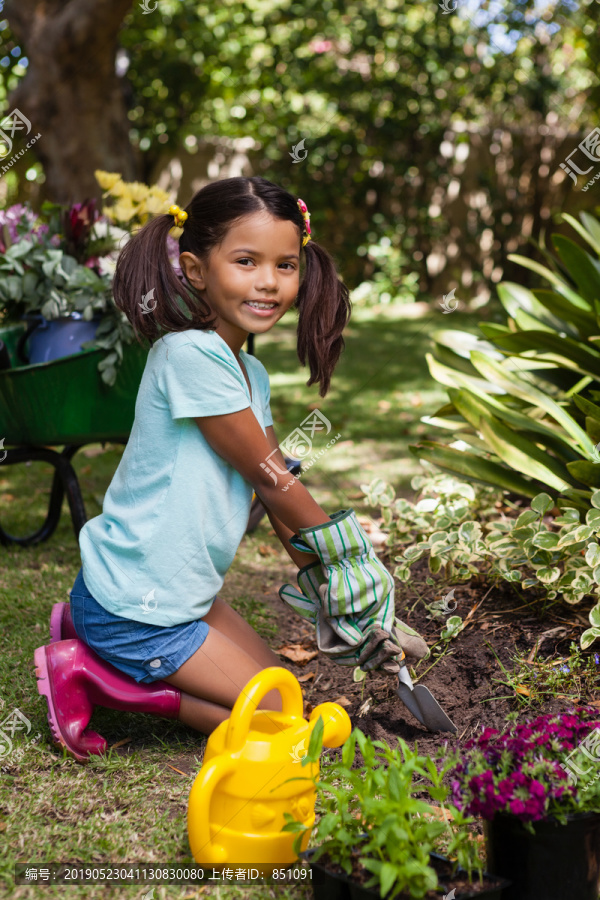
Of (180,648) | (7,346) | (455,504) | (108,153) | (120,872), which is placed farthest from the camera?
(108,153)

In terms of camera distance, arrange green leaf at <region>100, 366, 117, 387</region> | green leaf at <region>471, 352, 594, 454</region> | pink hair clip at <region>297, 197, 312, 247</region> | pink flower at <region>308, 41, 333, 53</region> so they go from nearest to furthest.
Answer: pink hair clip at <region>297, 197, 312, 247</region>, green leaf at <region>471, 352, 594, 454</region>, green leaf at <region>100, 366, 117, 387</region>, pink flower at <region>308, 41, 333, 53</region>

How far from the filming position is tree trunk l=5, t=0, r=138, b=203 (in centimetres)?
598

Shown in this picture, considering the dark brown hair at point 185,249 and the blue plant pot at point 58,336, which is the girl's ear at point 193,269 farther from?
the blue plant pot at point 58,336

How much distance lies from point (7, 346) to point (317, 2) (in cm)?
701

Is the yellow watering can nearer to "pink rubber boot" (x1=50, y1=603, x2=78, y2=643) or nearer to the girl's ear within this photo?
"pink rubber boot" (x1=50, y1=603, x2=78, y2=643)

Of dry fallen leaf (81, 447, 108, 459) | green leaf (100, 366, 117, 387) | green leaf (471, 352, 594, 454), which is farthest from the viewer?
dry fallen leaf (81, 447, 108, 459)

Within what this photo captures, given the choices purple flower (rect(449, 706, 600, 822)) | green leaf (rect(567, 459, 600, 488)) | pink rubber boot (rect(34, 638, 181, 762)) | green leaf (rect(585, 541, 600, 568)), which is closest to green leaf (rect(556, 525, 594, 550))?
green leaf (rect(585, 541, 600, 568))

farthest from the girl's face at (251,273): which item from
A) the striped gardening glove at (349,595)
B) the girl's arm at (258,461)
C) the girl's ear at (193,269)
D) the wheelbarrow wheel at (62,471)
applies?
the wheelbarrow wheel at (62,471)

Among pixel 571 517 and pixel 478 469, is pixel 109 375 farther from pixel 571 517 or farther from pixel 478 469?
pixel 571 517

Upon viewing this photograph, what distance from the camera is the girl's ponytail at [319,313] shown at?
6.83 ft

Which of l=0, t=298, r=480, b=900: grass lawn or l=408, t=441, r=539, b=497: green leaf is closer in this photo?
l=0, t=298, r=480, b=900: grass lawn

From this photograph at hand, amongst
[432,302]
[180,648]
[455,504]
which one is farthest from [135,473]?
[432,302]

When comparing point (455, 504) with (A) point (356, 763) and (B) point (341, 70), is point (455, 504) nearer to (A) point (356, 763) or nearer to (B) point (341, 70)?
(A) point (356, 763)

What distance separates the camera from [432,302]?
9.29 meters
